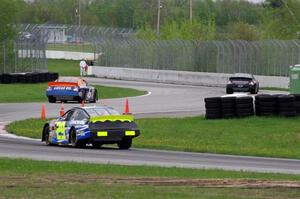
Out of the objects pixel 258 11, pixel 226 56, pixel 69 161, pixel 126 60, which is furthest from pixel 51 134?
pixel 258 11

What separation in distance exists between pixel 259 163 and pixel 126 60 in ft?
191

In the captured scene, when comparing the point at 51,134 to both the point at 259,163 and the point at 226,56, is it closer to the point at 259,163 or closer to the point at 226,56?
the point at 259,163

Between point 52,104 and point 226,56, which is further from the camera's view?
point 226,56

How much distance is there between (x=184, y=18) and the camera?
133625 millimetres

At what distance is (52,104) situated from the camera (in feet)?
157

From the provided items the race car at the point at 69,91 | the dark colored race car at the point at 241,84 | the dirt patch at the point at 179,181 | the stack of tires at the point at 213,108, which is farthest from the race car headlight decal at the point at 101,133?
the dark colored race car at the point at 241,84

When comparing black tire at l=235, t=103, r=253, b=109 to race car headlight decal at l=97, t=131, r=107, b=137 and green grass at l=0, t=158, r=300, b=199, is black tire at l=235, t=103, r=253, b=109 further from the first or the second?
green grass at l=0, t=158, r=300, b=199

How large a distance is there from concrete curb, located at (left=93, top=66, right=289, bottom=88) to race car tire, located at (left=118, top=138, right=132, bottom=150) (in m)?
38.3

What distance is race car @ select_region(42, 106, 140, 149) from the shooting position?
85.1 ft

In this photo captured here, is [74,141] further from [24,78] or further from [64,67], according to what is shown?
[64,67]

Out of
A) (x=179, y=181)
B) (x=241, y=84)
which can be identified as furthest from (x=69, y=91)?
(x=179, y=181)

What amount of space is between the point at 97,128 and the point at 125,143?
1.10m

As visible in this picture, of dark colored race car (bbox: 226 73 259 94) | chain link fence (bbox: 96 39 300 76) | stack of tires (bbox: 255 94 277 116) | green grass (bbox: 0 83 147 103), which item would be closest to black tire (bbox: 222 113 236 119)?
stack of tires (bbox: 255 94 277 116)

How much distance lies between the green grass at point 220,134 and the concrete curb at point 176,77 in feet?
93.0
